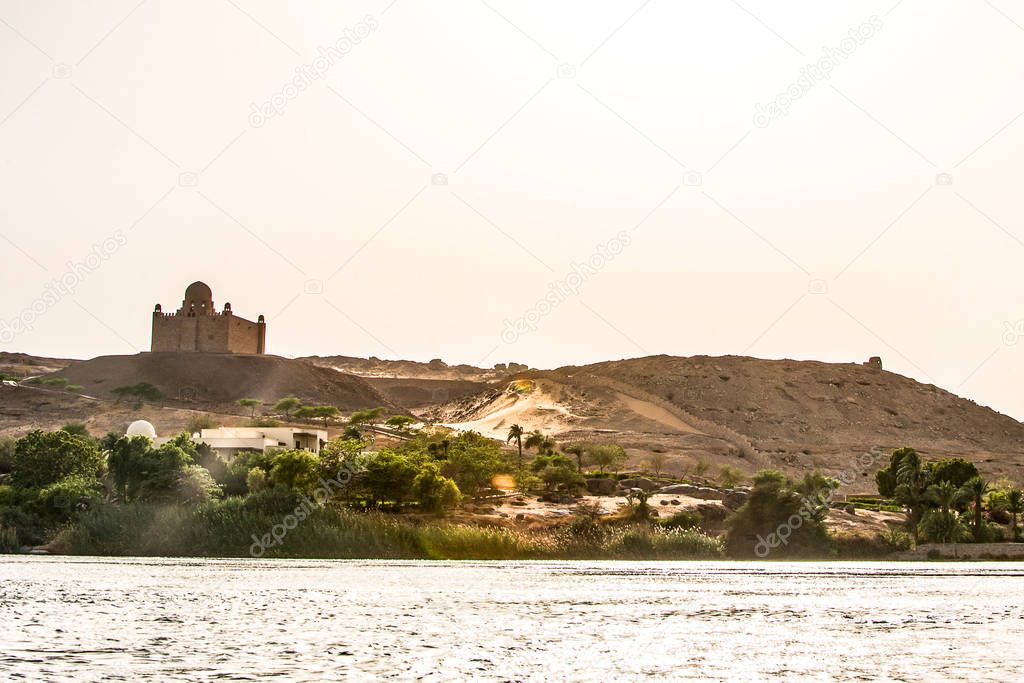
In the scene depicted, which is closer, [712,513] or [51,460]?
[51,460]

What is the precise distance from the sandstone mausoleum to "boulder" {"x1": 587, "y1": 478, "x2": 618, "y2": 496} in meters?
122

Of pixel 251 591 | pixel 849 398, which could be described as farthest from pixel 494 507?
pixel 849 398

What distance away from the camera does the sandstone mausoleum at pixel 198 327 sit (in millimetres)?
193875

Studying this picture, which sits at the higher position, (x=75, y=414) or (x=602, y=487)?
(x=75, y=414)

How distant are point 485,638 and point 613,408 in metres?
135

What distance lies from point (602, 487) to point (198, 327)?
126 m

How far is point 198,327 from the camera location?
639ft

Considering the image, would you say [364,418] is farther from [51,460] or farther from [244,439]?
[51,460]

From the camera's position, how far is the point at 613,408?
158750 mm

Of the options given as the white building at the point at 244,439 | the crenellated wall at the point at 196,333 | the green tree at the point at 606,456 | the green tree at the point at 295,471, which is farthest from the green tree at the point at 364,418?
the crenellated wall at the point at 196,333

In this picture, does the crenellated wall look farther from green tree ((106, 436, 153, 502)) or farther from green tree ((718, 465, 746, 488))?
green tree ((106, 436, 153, 502))

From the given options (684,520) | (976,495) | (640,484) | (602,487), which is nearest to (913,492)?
(976,495)

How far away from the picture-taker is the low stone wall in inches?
2625

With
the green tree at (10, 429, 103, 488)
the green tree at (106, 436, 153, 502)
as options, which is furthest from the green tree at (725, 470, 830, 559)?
the green tree at (10, 429, 103, 488)
